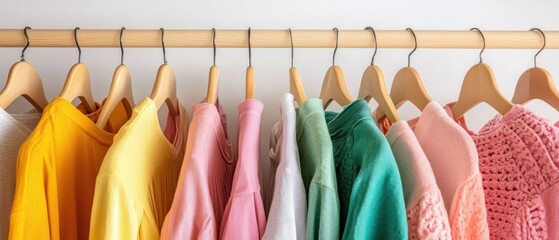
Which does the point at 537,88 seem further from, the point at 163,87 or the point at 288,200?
the point at 163,87

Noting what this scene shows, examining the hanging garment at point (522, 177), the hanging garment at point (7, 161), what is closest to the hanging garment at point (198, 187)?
the hanging garment at point (7, 161)

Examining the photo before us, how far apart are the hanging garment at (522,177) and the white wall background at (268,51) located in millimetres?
411

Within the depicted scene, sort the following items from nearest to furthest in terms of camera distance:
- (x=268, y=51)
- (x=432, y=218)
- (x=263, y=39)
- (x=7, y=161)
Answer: (x=432, y=218)
(x=7, y=161)
(x=263, y=39)
(x=268, y=51)

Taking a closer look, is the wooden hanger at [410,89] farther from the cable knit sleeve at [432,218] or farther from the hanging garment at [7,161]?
the hanging garment at [7,161]

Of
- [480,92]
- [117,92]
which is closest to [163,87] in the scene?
[117,92]

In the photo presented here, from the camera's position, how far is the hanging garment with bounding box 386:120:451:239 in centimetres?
58

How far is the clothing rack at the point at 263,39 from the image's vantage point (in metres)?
0.79

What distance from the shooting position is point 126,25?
3.48 feet

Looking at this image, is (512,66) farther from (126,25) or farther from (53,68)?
(53,68)

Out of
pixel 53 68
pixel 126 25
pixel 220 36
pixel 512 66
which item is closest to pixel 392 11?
pixel 512 66

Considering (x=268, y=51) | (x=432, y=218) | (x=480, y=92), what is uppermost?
(x=268, y=51)

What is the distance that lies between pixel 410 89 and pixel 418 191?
0.93 ft

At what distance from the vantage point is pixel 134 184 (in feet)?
2.09

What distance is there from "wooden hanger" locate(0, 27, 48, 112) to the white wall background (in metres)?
0.23
